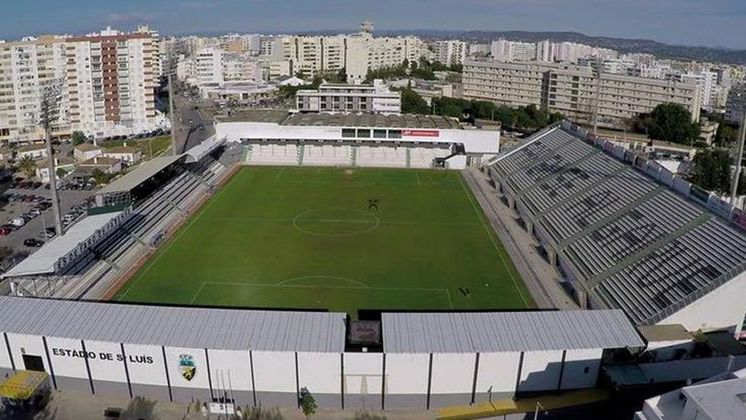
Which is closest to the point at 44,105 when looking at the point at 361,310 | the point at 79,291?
the point at 79,291

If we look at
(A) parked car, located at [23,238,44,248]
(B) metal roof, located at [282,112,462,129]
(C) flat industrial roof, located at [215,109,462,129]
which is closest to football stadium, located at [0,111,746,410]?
(A) parked car, located at [23,238,44,248]

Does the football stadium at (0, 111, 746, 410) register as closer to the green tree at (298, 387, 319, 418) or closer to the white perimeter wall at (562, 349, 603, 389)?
the white perimeter wall at (562, 349, 603, 389)

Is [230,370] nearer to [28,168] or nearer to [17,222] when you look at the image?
[17,222]

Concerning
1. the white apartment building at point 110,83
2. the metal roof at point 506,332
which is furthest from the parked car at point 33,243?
the white apartment building at point 110,83

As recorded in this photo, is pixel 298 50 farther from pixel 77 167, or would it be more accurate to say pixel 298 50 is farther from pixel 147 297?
pixel 147 297

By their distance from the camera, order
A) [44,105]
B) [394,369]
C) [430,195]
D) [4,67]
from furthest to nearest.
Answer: [4,67] → [430,195] → [44,105] → [394,369]

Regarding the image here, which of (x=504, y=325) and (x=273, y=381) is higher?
(x=504, y=325)

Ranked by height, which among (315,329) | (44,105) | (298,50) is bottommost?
(315,329)
